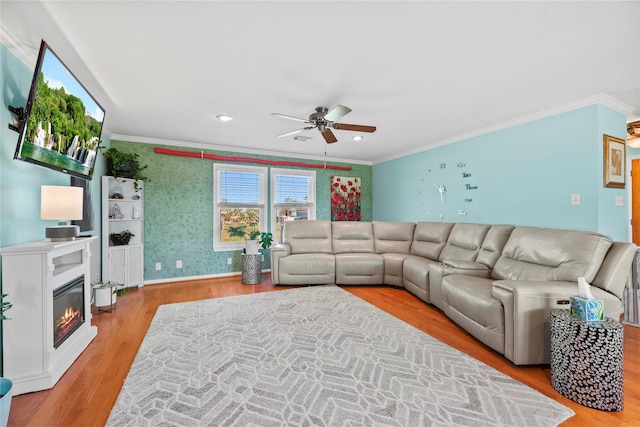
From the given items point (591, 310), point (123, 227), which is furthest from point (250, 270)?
point (591, 310)

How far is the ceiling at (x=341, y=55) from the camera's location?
1.61 metres

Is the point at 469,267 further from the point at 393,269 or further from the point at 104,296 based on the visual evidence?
the point at 104,296

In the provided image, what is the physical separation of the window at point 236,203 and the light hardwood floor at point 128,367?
1.37m

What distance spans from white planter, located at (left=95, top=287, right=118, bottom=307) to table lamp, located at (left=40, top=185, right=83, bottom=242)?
1.34 meters

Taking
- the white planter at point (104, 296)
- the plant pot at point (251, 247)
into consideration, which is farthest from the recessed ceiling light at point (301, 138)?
the white planter at point (104, 296)

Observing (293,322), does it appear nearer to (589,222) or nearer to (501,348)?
(501,348)

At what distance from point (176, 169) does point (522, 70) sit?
475 centimetres

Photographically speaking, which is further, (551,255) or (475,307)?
(551,255)

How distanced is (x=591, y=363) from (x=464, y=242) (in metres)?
2.08

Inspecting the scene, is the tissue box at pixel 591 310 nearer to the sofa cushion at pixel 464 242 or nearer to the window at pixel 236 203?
the sofa cushion at pixel 464 242

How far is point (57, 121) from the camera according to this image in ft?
6.22

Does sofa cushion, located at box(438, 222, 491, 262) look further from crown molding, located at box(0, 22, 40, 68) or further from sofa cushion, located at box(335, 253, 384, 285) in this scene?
crown molding, located at box(0, 22, 40, 68)

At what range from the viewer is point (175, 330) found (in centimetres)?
262

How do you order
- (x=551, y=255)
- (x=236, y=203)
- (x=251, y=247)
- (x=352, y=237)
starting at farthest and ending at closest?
(x=236, y=203) → (x=352, y=237) → (x=251, y=247) → (x=551, y=255)
